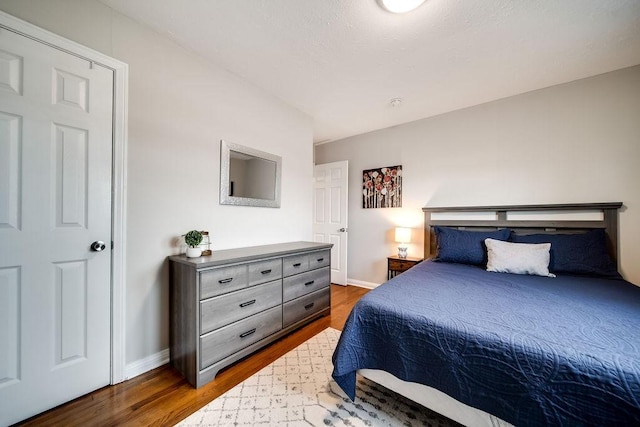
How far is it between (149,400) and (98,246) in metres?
0.99

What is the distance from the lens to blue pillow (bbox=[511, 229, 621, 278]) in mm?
2047

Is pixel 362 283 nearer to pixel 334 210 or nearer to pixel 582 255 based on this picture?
pixel 334 210

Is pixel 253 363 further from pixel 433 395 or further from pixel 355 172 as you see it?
pixel 355 172

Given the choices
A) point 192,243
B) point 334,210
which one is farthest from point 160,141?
point 334,210

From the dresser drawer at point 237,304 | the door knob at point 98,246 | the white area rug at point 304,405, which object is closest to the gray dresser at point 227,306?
the dresser drawer at point 237,304

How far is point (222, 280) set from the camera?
171cm

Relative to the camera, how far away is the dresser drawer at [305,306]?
2.22 metres

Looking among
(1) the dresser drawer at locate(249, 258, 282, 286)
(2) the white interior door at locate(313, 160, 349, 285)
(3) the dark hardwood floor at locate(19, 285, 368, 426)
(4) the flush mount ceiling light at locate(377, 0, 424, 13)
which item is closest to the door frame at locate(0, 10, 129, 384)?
(3) the dark hardwood floor at locate(19, 285, 368, 426)

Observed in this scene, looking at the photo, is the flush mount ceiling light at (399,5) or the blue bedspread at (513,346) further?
the flush mount ceiling light at (399,5)

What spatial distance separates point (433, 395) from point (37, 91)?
8.73 ft

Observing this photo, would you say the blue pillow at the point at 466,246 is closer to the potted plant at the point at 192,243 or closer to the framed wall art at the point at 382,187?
the framed wall art at the point at 382,187

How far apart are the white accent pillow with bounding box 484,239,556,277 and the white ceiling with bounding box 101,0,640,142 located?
1621mm

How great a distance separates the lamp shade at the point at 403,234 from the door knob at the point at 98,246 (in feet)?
9.90

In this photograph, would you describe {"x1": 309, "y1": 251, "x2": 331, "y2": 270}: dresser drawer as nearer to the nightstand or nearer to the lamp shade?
the nightstand
